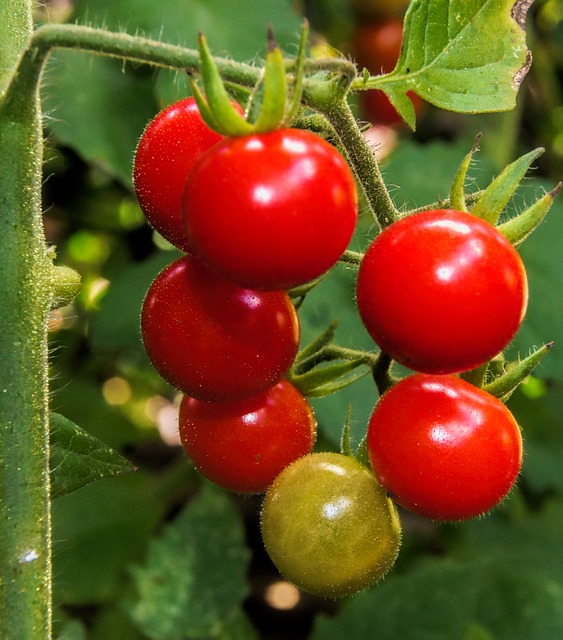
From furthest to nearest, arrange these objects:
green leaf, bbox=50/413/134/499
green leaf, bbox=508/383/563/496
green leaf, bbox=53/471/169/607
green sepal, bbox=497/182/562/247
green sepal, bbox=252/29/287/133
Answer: green leaf, bbox=508/383/563/496, green leaf, bbox=53/471/169/607, green leaf, bbox=50/413/134/499, green sepal, bbox=497/182/562/247, green sepal, bbox=252/29/287/133

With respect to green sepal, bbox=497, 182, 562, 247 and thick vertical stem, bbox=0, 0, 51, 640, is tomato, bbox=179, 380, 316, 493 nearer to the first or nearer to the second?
thick vertical stem, bbox=0, 0, 51, 640

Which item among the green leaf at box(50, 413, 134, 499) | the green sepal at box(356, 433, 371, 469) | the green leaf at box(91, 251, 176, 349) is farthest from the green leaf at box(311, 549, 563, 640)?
the green leaf at box(50, 413, 134, 499)

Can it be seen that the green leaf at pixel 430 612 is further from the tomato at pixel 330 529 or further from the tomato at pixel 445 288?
the tomato at pixel 445 288

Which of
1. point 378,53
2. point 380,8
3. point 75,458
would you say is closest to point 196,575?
point 75,458

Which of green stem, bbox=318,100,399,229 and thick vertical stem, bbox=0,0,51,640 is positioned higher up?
green stem, bbox=318,100,399,229

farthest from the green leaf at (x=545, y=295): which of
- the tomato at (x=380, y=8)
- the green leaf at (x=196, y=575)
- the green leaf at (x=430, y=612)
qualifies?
the tomato at (x=380, y=8)

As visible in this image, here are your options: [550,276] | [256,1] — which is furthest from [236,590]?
[256,1]
